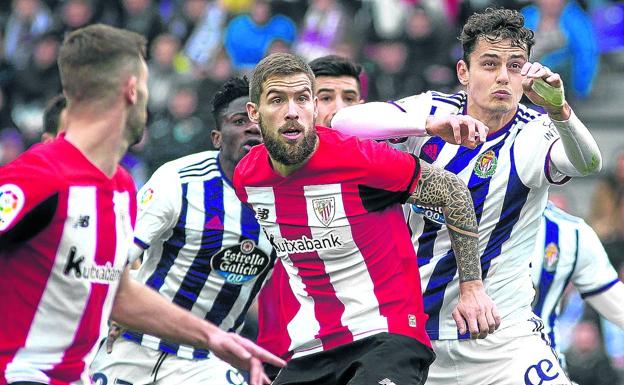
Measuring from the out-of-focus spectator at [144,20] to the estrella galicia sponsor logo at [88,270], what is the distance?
11.6m

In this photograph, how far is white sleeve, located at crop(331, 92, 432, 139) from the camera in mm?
6484

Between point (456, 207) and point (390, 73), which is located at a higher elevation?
point (456, 207)

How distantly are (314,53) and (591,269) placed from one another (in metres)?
6.97

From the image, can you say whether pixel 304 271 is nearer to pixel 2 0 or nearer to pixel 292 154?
pixel 292 154

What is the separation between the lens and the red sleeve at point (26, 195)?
200 inches

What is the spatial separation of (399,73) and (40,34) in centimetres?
527

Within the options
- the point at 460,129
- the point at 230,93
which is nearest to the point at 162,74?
the point at 230,93

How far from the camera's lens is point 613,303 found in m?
8.71

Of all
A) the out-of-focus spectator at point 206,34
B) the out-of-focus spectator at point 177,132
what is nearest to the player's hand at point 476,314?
the out-of-focus spectator at point 177,132

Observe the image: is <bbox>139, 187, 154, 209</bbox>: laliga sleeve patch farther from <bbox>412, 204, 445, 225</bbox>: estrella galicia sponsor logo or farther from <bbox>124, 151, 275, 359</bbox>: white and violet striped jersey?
<bbox>412, 204, 445, 225</bbox>: estrella galicia sponsor logo

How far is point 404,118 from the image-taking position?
654 cm

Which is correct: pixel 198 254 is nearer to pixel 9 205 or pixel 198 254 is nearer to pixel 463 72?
pixel 463 72

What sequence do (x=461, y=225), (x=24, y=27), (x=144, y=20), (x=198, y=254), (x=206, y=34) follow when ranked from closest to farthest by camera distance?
(x=461, y=225) → (x=198, y=254) → (x=206, y=34) → (x=144, y=20) → (x=24, y=27)

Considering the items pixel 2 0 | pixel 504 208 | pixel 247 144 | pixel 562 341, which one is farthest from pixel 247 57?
pixel 504 208
